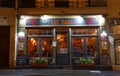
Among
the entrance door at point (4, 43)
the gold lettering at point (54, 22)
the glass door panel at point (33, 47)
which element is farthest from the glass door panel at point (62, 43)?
the entrance door at point (4, 43)

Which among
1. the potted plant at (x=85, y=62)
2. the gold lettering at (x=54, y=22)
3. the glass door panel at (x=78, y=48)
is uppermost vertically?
the gold lettering at (x=54, y=22)

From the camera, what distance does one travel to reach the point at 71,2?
2638 cm

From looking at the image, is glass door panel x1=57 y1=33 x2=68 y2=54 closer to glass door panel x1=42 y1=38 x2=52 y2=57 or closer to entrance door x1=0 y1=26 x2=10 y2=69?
glass door panel x1=42 y1=38 x2=52 y2=57

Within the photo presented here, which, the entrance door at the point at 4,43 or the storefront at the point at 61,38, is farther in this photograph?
the entrance door at the point at 4,43

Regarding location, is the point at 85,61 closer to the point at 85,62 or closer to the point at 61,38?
the point at 85,62

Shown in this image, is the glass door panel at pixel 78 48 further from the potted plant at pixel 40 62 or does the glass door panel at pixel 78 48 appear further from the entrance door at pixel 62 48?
the potted plant at pixel 40 62

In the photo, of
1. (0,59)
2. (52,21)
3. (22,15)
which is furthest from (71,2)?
(0,59)

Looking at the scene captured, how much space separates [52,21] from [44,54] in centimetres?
285

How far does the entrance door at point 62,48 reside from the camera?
2577cm

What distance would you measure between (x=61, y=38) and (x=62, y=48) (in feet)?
2.78

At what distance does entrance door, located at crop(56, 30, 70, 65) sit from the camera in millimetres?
25766

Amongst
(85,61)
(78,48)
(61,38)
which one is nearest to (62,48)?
(61,38)

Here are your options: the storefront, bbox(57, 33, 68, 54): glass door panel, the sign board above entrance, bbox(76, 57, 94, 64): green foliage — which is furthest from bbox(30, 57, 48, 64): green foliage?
the sign board above entrance

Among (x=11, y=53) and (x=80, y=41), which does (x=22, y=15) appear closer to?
(x=11, y=53)
